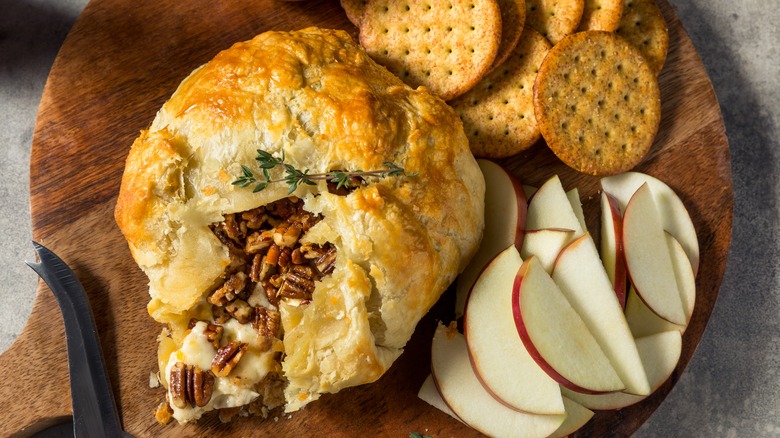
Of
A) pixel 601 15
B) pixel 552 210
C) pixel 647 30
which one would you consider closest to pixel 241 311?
pixel 552 210

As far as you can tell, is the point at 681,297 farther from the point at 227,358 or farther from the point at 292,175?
the point at 227,358

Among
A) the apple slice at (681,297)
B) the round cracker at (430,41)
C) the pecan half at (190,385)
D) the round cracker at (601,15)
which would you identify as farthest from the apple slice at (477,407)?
the round cracker at (601,15)

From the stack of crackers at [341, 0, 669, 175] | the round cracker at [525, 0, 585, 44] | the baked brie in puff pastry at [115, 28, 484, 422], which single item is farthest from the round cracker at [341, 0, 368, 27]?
the round cracker at [525, 0, 585, 44]

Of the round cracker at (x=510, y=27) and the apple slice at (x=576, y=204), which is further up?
the round cracker at (x=510, y=27)

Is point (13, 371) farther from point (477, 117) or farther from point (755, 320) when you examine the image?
point (755, 320)

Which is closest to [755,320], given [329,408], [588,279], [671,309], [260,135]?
[671,309]

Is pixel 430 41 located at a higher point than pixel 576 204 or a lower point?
higher

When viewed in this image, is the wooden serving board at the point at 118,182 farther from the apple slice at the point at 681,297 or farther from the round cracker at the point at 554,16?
the round cracker at the point at 554,16
